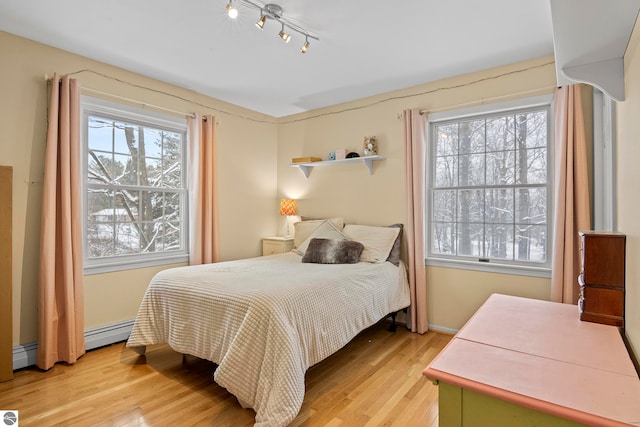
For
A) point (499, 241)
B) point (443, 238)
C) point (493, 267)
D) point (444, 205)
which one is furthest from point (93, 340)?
point (499, 241)

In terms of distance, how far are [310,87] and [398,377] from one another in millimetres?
2888

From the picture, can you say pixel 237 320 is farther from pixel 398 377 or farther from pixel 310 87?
→ pixel 310 87

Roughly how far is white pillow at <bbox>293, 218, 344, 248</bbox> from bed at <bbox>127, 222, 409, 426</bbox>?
0.89m

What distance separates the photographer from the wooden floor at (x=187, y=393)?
2.01 m

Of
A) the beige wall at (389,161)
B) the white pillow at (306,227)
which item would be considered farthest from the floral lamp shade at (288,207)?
the white pillow at (306,227)

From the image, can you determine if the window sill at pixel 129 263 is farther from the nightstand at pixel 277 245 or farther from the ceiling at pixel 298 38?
the ceiling at pixel 298 38

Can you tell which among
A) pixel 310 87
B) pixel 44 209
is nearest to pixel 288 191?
pixel 310 87

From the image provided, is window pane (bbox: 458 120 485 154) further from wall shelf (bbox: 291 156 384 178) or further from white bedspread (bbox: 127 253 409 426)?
white bedspread (bbox: 127 253 409 426)

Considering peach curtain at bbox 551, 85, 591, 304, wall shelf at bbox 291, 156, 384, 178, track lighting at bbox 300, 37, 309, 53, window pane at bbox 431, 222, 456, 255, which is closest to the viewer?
track lighting at bbox 300, 37, 309, 53

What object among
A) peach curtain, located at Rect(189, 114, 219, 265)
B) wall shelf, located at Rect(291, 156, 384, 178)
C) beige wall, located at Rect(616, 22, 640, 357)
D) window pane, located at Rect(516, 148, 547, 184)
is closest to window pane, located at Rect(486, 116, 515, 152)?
window pane, located at Rect(516, 148, 547, 184)

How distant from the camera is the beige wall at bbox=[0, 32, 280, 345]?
2.61m

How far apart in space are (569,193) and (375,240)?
1693mm

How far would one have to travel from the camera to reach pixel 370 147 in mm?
3764

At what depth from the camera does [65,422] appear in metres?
1.95
